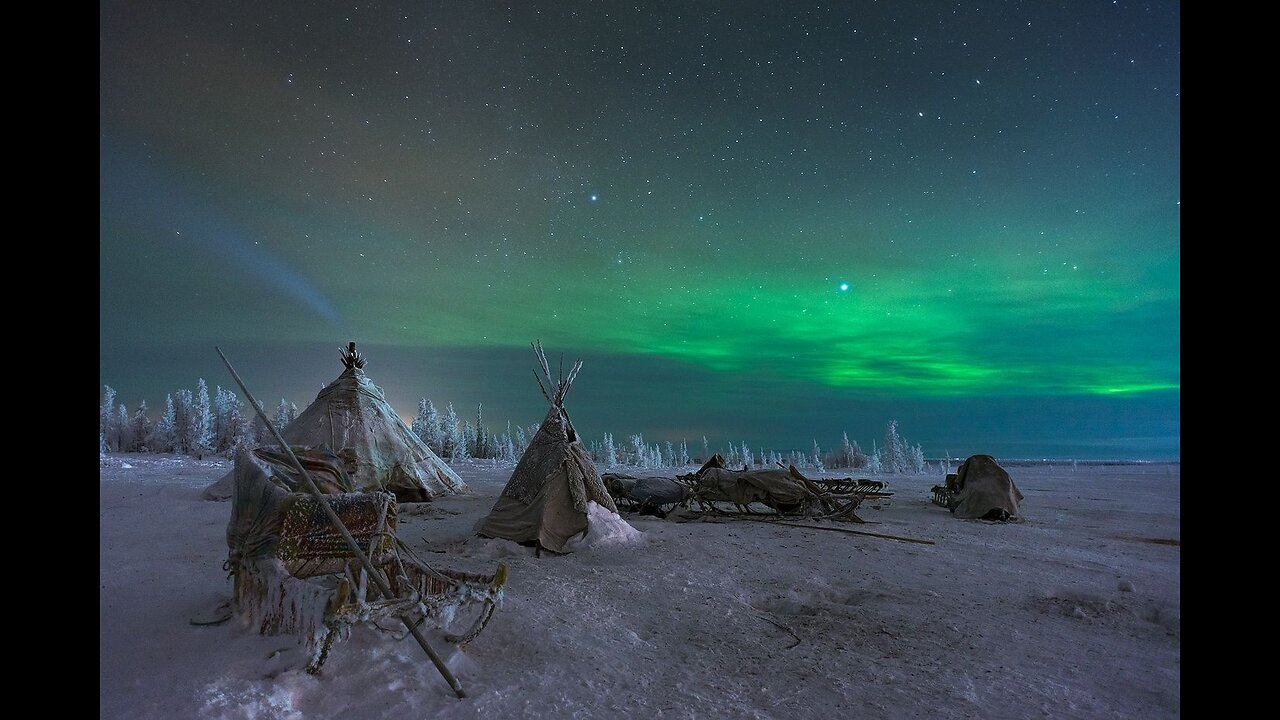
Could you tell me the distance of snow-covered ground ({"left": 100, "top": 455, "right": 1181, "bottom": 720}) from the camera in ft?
14.5

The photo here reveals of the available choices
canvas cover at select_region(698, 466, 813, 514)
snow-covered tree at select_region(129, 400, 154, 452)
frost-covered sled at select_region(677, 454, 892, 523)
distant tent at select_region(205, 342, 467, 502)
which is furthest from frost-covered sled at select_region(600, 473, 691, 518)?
snow-covered tree at select_region(129, 400, 154, 452)

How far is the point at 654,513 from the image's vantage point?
1459 cm

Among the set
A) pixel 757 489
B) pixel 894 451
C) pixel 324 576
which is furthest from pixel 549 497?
pixel 894 451

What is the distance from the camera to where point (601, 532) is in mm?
10133

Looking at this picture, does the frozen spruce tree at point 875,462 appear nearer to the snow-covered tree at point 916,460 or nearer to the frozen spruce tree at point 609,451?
the snow-covered tree at point 916,460

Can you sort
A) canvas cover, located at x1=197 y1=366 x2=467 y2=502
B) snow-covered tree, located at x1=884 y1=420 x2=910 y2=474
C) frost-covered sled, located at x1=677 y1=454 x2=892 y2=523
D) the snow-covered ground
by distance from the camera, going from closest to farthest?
1. the snow-covered ground
2. frost-covered sled, located at x1=677 y1=454 x2=892 y2=523
3. canvas cover, located at x1=197 y1=366 x2=467 y2=502
4. snow-covered tree, located at x1=884 y1=420 x2=910 y2=474

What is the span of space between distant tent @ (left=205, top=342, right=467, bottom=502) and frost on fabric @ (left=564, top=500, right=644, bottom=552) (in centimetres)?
822

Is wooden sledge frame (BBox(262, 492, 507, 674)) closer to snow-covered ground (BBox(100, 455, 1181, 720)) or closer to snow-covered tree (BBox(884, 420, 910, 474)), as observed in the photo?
snow-covered ground (BBox(100, 455, 1181, 720))

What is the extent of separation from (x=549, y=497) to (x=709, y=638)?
491cm

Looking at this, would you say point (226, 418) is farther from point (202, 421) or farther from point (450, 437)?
point (450, 437)

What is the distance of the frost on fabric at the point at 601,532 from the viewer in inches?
392

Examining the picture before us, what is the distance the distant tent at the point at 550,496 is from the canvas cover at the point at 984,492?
30.6 feet

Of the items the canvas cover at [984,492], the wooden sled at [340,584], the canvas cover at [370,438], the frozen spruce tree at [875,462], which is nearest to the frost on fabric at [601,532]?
the wooden sled at [340,584]
